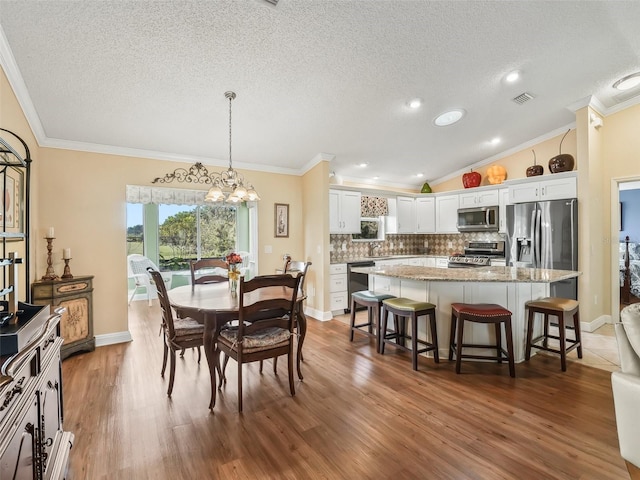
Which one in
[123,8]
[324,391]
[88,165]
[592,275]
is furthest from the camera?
[592,275]

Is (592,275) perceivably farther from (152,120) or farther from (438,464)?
(152,120)

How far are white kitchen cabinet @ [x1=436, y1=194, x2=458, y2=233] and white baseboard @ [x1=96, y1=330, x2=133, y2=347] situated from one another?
18.3 ft

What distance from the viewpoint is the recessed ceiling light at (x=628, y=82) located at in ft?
11.9

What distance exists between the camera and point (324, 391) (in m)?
2.67

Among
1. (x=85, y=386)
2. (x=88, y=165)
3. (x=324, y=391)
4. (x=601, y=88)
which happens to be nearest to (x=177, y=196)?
(x=88, y=165)

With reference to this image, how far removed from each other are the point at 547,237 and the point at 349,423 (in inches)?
159

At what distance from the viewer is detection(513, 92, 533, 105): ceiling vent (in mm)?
3725

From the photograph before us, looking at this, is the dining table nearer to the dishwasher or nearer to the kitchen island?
the kitchen island

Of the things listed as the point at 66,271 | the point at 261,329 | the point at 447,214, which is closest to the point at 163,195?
the point at 66,271

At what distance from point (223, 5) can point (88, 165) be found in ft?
9.09

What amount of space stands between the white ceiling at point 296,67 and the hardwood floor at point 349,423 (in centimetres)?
265

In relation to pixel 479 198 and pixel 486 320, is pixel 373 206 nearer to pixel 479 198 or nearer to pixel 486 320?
pixel 479 198

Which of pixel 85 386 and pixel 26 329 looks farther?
pixel 85 386

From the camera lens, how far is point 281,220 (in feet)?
17.0
